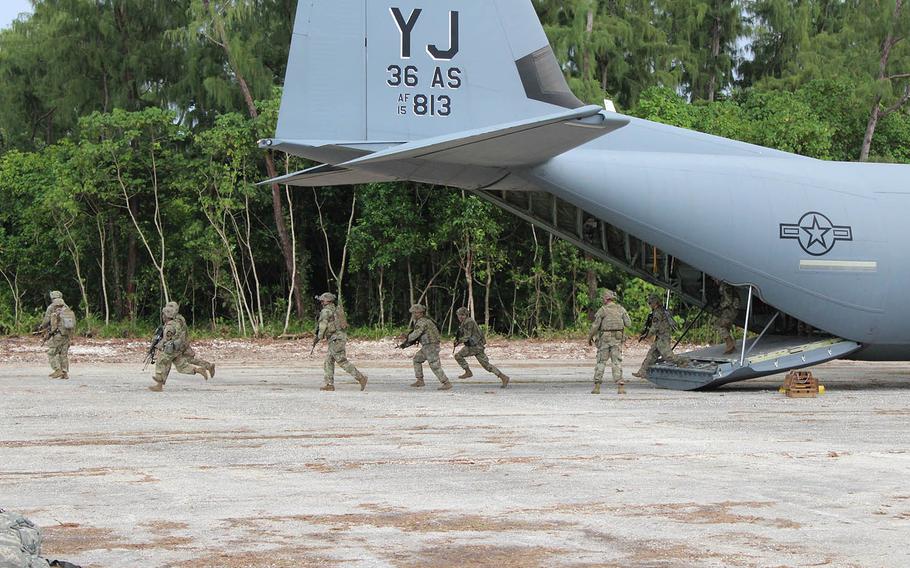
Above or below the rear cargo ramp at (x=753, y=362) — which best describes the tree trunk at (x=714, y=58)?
above

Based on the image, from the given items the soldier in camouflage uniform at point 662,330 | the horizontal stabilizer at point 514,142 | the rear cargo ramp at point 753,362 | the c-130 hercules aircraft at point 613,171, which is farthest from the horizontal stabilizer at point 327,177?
the rear cargo ramp at point 753,362

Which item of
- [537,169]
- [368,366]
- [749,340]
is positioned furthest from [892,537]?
Answer: [368,366]

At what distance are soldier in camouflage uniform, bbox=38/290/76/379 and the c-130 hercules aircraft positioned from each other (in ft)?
17.0

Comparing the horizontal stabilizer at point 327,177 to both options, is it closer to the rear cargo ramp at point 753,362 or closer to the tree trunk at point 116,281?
the rear cargo ramp at point 753,362

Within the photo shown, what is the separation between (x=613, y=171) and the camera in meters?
18.1

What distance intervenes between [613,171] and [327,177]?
4818mm

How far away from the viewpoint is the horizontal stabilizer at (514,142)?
50.9ft

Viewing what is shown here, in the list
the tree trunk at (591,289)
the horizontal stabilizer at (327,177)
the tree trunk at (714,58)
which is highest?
the tree trunk at (714,58)

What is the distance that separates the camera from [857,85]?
119ft

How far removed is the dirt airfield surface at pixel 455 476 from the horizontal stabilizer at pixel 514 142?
3736 millimetres

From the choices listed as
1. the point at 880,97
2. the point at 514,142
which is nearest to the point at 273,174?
the point at 514,142

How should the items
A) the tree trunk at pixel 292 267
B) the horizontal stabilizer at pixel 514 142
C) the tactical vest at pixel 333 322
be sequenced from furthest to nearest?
the tree trunk at pixel 292 267, the tactical vest at pixel 333 322, the horizontal stabilizer at pixel 514 142

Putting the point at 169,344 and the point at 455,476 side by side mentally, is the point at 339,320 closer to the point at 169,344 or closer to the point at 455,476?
the point at 169,344

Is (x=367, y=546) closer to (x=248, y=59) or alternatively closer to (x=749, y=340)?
(x=749, y=340)
